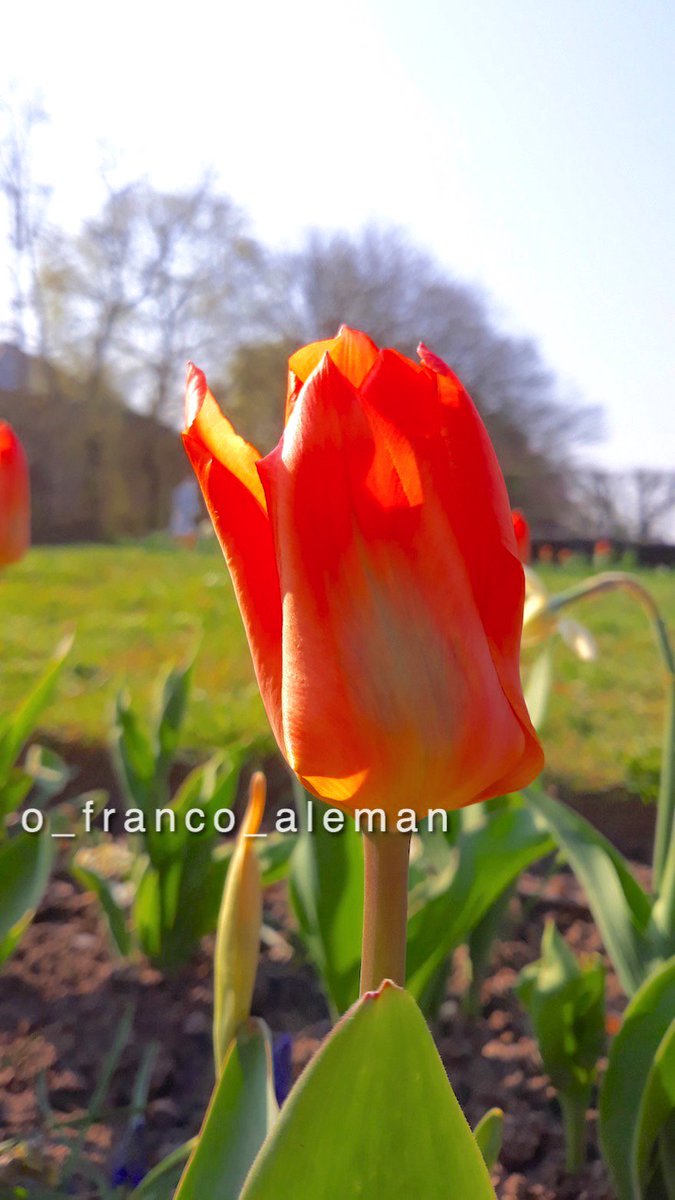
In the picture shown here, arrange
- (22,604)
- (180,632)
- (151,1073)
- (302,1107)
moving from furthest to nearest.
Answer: (22,604)
(180,632)
(151,1073)
(302,1107)

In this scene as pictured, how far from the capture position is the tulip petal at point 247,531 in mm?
484

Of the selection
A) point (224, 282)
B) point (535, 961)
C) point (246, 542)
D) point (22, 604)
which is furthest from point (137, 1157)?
point (224, 282)

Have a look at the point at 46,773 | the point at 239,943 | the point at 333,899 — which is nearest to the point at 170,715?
the point at 46,773

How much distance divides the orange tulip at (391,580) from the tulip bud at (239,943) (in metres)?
0.33

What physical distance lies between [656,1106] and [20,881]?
2.72 ft

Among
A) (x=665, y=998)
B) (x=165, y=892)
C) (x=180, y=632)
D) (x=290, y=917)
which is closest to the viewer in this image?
(x=665, y=998)

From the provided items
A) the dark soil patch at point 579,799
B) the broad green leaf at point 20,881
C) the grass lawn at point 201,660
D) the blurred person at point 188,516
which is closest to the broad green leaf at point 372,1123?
the broad green leaf at point 20,881

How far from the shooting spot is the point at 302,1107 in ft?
1.37

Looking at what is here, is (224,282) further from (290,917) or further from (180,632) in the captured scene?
(290,917)

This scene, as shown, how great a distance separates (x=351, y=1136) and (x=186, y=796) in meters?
1.16

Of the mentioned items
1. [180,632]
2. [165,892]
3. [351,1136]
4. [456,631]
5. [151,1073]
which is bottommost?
[151,1073]

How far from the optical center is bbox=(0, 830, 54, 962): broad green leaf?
4.22ft

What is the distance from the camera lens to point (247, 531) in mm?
486

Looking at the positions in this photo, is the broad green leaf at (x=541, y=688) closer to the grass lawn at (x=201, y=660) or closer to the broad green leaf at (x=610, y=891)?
the broad green leaf at (x=610, y=891)
